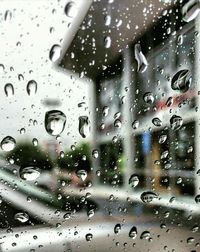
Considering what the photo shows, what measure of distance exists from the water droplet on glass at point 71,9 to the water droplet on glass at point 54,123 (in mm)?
184

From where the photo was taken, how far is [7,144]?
0.62m

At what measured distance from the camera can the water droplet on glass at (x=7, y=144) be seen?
2.04 feet

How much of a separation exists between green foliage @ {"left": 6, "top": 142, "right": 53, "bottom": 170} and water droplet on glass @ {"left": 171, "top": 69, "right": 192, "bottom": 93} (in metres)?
0.31

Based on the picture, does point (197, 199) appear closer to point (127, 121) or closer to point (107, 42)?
point (127, 121)

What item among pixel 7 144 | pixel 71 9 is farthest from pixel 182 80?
pixel 7 144

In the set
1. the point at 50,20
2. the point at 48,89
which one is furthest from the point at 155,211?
the point at 50,20

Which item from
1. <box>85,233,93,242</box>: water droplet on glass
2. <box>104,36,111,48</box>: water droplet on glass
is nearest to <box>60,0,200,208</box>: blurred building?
<box>104,36,111,48</box>: water droplet on glass

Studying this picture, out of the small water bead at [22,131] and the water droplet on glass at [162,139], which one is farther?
the water droplet on glass at [162,139]

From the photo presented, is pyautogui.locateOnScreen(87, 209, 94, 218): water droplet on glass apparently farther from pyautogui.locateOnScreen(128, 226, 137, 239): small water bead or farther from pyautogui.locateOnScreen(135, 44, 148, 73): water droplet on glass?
pyautogui.locateOnScreen(135, 44, 148, 73): water droplet on glass

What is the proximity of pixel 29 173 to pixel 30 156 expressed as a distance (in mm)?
34

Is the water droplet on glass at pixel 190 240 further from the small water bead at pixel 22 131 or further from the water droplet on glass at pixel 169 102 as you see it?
the small water bead at pixel 22 131

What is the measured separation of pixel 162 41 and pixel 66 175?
34 centimetres

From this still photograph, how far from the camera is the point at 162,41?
0.74m

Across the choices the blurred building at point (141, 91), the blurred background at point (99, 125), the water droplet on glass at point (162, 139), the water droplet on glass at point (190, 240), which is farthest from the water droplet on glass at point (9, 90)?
the water droplet on glass at point (190, 240)
